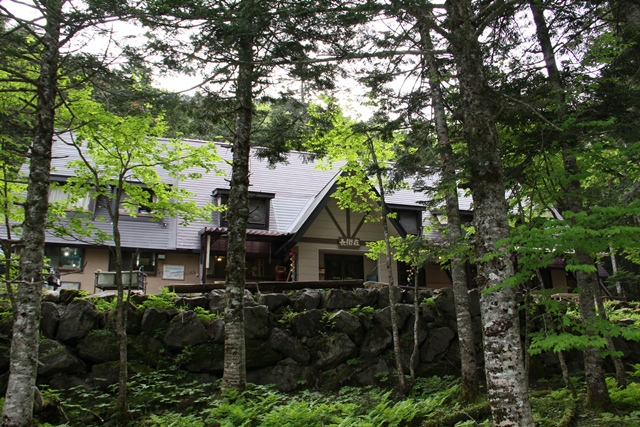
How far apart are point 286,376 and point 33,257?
6.09 m

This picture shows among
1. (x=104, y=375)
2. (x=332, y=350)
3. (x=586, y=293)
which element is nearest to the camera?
(x=586, y=293)

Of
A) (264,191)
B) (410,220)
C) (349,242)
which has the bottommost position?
(349,242)

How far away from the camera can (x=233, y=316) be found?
25.5 feet

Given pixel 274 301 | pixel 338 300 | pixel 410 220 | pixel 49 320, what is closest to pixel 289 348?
pixel 274 301

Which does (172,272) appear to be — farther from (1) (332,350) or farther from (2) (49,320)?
(1) (332,350)

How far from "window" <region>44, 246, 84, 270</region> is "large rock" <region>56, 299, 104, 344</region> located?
832 centimetres

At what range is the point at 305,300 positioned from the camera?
476 inches

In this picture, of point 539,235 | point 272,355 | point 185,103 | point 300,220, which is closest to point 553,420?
point 539,235

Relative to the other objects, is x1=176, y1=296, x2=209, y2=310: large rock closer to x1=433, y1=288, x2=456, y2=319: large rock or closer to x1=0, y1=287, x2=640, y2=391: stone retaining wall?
x1=0, y1=287, x2=640, y2=391: stone retaining wall

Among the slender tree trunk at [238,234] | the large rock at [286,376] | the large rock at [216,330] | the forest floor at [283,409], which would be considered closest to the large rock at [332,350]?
the large rock at [286,376]

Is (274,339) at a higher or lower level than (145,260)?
lower

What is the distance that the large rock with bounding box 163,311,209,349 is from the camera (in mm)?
10055

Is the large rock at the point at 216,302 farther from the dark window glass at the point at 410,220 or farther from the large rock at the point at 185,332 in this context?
the dark window glass at the point at 410,220

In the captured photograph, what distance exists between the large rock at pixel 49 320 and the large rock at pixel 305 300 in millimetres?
5549
